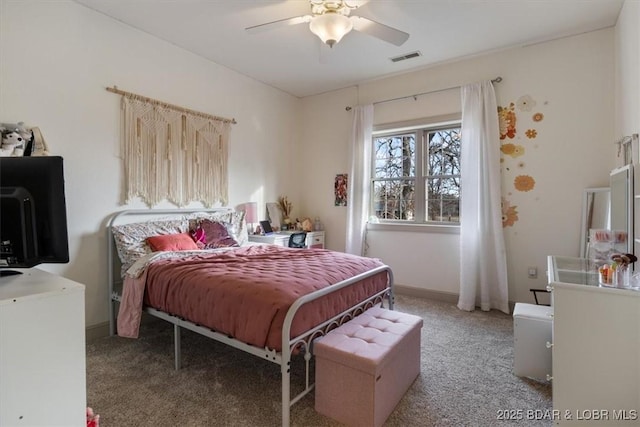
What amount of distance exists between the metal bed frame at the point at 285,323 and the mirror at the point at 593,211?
2.00 m

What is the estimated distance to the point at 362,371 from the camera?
64.5 inches

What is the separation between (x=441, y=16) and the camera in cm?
286

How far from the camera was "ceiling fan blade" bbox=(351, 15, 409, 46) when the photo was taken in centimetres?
235

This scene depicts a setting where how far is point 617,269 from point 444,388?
3.86ft

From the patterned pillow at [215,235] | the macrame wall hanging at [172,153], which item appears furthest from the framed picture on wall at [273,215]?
the patterned pillow at [215,235]

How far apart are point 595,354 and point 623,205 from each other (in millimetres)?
1144

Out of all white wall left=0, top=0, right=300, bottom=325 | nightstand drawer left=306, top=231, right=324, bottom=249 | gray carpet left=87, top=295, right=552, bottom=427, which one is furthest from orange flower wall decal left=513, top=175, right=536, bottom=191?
white wall left=0, top=0, right=300, bottom=325

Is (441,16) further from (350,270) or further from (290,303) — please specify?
(290,303)

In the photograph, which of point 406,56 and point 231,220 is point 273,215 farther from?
point 406,56

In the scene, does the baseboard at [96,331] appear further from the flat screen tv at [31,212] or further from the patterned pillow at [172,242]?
the flat screen tv at [31,212]

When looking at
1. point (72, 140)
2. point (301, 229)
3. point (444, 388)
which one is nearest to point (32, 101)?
point (72, 140)

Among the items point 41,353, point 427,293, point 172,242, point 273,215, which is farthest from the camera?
point 273,215

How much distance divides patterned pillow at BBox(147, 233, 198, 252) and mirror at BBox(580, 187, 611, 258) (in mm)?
3710

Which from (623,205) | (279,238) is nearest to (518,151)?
(623,205)
